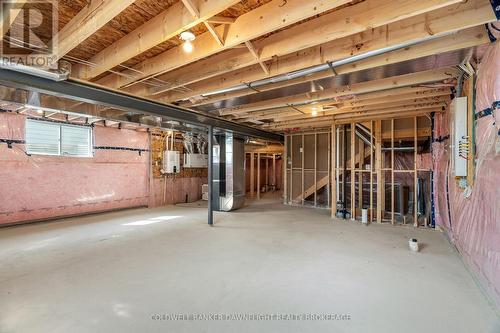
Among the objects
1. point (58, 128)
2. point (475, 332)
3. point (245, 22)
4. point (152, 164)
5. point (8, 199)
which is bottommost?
point (475, 332)

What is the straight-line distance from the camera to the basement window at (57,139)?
482 centimetres

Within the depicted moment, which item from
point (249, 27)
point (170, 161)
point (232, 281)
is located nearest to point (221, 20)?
point (249, 27)

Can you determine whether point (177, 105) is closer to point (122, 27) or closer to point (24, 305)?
point (122, 27)

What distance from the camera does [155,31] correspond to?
2.01 meters

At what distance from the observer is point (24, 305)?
6.53 ft

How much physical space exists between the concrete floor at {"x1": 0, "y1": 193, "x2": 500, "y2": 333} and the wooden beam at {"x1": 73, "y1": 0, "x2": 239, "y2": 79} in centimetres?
224

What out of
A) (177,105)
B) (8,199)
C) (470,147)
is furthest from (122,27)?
(8,199)

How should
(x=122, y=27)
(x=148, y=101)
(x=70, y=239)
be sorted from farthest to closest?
(x=70, y=239) → (x=148, y=101) → (x=122, y=27)

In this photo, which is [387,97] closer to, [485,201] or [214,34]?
[485,201]

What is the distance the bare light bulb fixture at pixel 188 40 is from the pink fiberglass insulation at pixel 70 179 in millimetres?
4586

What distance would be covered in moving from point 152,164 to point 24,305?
515cm

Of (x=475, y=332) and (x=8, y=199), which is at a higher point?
(x=8, y=199)

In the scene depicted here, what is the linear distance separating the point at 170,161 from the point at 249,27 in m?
5.71

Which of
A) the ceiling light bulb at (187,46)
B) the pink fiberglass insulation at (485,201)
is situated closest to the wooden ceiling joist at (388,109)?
the pink fiberglass insulation at (485,201)
